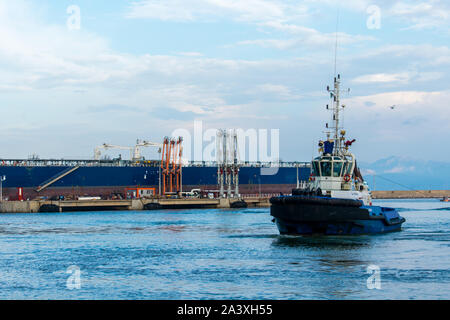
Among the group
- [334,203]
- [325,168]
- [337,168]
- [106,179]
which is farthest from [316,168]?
[106,179]

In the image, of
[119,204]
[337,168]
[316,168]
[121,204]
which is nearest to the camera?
[337,168]

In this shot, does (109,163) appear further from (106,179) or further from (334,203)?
(334,203)

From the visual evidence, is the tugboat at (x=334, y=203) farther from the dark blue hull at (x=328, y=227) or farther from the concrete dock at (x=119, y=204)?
the concrete dock at (x=119, y=204)

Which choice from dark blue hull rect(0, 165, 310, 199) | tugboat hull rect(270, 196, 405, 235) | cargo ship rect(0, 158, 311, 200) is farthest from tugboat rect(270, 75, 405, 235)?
dark blue hull rect(0, 165, 310, 199)

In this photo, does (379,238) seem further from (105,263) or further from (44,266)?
(44,266)

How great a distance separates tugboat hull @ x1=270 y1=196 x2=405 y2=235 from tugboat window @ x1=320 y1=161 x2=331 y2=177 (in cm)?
483

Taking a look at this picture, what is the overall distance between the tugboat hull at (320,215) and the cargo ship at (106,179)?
9351cm

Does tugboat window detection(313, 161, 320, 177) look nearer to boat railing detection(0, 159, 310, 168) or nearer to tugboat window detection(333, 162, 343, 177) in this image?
tugboat window detection(333, 162, 343, 177)

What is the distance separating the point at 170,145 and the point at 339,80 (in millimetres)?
102343

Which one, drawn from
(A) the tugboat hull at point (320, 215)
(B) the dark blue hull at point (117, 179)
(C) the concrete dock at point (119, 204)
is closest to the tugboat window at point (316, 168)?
(A) the tugboat hull at point (320, 215)

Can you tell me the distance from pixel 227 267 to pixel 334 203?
13658 millimetres

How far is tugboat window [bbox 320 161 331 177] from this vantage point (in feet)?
177

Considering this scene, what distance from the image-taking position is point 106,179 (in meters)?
152

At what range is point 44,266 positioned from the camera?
40.1 m
